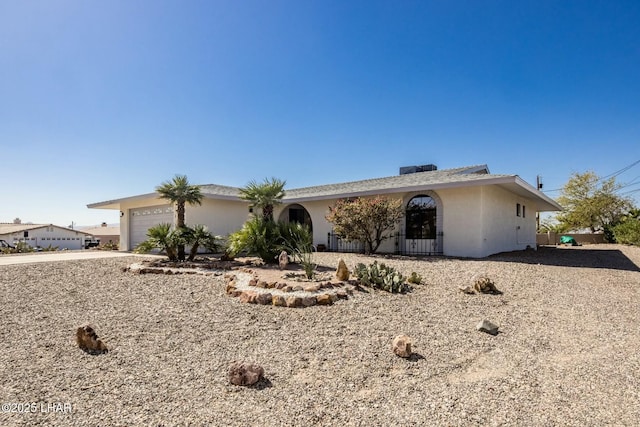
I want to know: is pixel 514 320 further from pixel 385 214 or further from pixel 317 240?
pixel 317 240

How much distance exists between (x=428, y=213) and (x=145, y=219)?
14707 millimetres

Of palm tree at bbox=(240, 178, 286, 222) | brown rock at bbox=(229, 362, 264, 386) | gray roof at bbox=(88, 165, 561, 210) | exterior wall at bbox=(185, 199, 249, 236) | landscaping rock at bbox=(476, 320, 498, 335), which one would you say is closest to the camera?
brown rock at bbox=(229, 362, 264, 386)

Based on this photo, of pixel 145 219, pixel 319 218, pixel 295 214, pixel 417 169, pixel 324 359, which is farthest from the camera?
pixel 417 169

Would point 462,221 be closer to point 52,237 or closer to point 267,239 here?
point 267,239

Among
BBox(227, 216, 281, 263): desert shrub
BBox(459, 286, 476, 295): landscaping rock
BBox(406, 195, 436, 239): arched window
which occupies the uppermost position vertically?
BBox(406, 195, 436, 239): arched window

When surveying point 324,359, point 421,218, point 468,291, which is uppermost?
point 421,218

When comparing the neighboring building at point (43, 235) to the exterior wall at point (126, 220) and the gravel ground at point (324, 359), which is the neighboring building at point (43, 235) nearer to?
the exterior wall at point (126, 220)

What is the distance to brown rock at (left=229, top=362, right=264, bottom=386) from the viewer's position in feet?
10.9

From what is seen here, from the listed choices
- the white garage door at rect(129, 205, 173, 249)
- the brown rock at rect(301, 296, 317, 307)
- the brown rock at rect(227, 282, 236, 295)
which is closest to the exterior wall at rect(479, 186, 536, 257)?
the brown rock at rect(301, 296, 317, 307)

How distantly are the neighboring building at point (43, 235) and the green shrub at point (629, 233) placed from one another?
54641 millimetres

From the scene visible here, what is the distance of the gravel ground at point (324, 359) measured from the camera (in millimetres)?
2881

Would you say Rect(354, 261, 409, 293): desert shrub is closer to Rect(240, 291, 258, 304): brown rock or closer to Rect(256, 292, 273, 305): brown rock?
Rect(256, 292, 273, 305): brown rock

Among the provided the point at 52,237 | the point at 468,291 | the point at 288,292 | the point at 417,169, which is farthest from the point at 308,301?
the point at 52,237

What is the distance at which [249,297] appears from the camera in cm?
605
